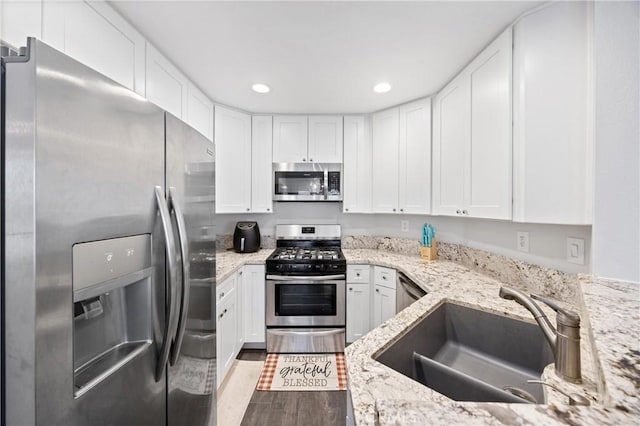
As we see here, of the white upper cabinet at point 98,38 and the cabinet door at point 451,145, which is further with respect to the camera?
the cabinet door at point 451,145

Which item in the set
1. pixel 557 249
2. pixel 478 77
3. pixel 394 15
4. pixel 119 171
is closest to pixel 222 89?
pixel 394 15

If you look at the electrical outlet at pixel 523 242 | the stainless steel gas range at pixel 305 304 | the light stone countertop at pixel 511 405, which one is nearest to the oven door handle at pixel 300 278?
the stainless steel gas range at pixel 305 304

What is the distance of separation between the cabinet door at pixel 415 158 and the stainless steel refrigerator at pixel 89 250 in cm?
198

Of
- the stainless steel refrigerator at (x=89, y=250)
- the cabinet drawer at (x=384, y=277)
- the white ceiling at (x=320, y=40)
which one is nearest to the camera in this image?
the stainless steel refrigerator at (x=89, y=250)

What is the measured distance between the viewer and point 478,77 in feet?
5.35

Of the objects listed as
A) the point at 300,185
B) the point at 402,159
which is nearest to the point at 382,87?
the point at 402,159

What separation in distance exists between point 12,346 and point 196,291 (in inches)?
23.2

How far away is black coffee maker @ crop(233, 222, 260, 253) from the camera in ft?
8.84

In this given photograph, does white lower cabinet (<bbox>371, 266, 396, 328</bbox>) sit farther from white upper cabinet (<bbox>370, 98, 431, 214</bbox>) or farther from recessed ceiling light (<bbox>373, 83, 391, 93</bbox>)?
recessed ceiling light (<bbox>373, 83, 391, 93</bbox>)

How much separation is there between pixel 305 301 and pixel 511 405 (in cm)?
212

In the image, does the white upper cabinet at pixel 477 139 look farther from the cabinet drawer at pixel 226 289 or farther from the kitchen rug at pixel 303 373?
the cabinet drawer at pixel 226 289

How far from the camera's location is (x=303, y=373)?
210 centimetres

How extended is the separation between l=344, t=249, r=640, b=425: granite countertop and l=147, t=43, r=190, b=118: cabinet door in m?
1.81

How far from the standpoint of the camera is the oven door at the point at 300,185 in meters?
2.70
